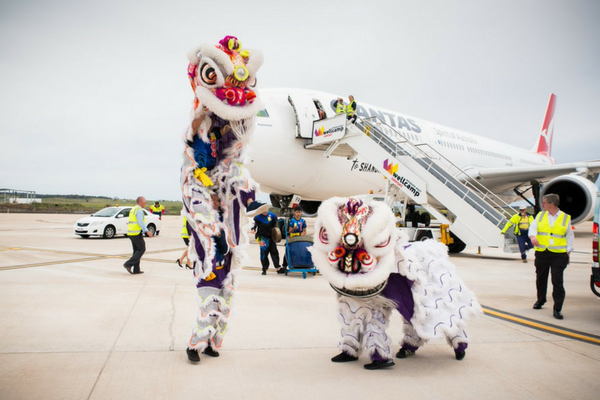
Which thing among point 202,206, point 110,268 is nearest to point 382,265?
point 202,206

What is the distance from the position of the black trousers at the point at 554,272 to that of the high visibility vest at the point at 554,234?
0.07 metres

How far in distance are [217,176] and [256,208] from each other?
450mm

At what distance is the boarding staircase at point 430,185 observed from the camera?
9.01m

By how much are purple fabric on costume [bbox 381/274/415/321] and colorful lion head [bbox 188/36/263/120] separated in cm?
181

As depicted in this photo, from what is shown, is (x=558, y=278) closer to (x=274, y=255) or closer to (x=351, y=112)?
(x=274, y=255)

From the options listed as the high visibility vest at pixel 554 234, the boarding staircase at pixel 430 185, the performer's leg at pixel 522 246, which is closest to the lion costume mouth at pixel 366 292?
the high visibility vest at pixel 554 234

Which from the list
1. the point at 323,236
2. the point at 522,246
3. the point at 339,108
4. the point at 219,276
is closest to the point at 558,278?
the point at 323,236

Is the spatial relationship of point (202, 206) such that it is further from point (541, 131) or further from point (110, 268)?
point (541, 131)

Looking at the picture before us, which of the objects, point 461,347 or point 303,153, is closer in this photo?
point 461,347

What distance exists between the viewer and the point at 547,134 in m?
28.4

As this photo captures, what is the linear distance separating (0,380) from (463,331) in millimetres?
3549

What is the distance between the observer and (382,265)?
2895 mm

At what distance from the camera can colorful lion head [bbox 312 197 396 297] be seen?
9.37 feet

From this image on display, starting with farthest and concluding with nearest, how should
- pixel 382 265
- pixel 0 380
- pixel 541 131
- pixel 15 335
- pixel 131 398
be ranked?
1. pixel 541 131
2. pixel 15 335
3. pixel 382 265
4. pixel 0 380
5. pixel 131 398
